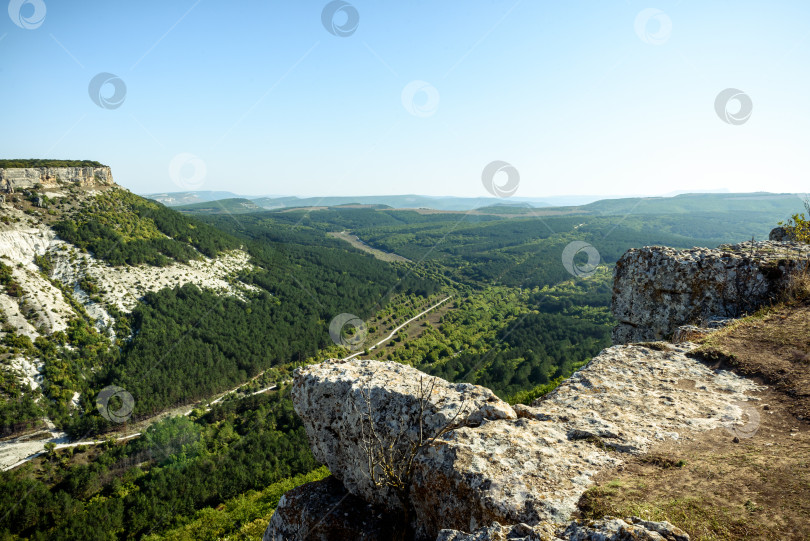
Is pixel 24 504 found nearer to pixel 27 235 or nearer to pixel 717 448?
pixel 27 235

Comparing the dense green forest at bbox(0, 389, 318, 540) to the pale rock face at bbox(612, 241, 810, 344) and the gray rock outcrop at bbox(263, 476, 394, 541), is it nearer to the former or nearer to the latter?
the gray rock outcrop at bbox(263, 476, 394, 541)

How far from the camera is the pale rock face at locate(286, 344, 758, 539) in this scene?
17.7 ft

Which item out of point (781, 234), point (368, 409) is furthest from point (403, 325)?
point (368, 409)

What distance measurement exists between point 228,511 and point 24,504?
21.6 m

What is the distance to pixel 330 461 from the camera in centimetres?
880

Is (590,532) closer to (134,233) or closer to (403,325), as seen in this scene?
(403,325)

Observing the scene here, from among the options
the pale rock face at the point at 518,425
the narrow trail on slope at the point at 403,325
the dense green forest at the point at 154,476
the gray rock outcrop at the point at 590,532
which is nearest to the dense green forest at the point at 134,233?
the dense green forest at the point at 154,476

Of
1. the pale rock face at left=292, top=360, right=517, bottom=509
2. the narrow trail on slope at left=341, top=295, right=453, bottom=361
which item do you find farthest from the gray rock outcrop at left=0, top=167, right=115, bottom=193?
the pale rock face at left=292, top=360, right=517, bottom=509

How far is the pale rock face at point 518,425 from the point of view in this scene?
17.7 ft

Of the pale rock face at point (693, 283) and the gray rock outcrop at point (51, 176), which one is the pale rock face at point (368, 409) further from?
the gray rock outcrop at point (51, 176)

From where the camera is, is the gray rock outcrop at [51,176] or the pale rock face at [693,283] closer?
the pale rock face at [693,283]

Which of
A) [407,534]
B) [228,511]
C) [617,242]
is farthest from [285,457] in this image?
[617,242]

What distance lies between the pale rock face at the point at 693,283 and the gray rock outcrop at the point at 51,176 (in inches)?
4046

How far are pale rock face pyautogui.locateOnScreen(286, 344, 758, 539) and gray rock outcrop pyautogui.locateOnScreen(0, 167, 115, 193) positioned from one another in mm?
98184
